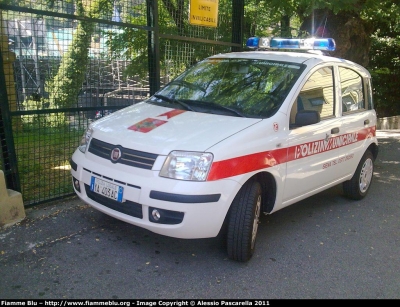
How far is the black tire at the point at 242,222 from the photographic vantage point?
11.5 feet

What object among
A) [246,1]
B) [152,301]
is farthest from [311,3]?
[152,301]

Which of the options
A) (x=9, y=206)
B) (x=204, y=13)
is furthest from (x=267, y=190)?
(x=204, y=13)

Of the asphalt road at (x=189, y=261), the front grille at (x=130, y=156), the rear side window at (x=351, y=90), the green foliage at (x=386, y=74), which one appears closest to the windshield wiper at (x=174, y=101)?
the front grille at (x=130, y=156)

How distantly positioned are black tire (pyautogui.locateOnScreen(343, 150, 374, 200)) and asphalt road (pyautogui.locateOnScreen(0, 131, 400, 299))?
0.59m

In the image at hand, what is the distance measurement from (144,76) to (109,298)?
12.1 feet

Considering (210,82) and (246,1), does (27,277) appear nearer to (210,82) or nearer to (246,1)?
(210,82)

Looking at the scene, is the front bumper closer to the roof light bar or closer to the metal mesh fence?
the metal mesh fence

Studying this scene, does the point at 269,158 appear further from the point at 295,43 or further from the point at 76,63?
the point at 76,63

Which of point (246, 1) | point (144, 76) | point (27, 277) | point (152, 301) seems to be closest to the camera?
point (152, 301)

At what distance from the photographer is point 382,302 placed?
3.25 m

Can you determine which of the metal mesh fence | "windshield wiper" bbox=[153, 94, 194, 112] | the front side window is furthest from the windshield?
the metal mesh fence

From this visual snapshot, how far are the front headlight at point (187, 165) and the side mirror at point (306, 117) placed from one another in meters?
1.16

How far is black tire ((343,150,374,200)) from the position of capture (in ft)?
17.9

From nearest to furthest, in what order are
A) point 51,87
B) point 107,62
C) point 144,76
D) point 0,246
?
point 0,246
point 51,87
point 107,62
point 144,76
